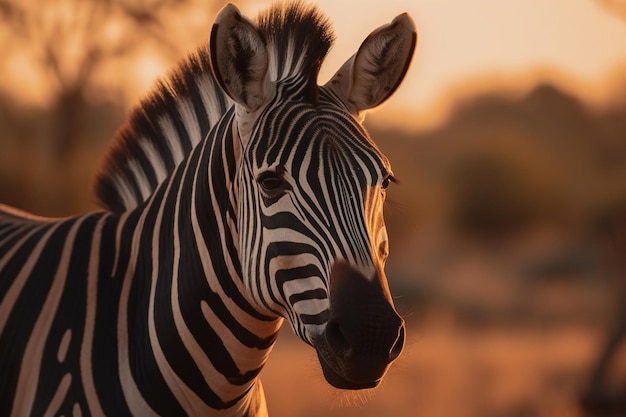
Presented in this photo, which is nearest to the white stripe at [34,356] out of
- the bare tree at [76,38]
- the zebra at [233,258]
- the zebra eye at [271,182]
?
the zebra at [233,258]

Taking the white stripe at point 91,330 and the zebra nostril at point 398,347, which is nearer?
the zebra nostril at point 398,347

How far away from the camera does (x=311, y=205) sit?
10.7 feet

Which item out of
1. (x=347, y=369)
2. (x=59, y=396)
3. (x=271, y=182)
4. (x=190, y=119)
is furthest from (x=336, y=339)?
(x=190, y=119)

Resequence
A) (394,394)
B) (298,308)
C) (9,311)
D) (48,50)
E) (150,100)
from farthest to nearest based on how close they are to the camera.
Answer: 1. (48,50)
2. (394,394)
3. (150,100)
4. (9,311)
5. (298,308)

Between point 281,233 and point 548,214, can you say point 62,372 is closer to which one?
point 281,233

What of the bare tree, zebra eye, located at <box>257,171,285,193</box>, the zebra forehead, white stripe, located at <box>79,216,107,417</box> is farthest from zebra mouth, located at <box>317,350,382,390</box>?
the bare tree

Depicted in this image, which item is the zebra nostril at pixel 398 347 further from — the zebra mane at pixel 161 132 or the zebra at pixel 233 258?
the zebra mane at pixel 161 132

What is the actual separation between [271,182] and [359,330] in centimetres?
Result: 60

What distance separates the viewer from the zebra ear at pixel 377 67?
3.71 meters

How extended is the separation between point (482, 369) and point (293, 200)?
10.2m

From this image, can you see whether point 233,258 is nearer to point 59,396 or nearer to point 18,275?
point 59,396

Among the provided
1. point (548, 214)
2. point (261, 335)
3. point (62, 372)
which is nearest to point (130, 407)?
point (62, 372)

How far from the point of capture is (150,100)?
4305 millimetres

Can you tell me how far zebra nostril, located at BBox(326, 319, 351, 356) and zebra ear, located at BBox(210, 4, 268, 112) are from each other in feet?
2.78
